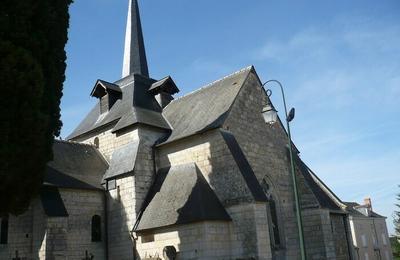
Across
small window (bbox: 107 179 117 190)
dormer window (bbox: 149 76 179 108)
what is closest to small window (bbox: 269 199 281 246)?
small window (bbox: 107 179 117 190)

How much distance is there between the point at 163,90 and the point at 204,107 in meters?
4.32

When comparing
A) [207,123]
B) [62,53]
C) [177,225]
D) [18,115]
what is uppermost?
[62,53]

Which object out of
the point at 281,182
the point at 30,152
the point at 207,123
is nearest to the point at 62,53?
the point at 30,152

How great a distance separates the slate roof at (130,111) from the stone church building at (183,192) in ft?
0.31

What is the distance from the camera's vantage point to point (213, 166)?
15.8 m

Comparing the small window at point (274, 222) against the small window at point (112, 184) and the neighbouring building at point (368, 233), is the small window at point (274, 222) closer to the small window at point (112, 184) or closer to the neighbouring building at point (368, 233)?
the small window at point (112, 184)

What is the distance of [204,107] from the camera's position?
18141 millimetres

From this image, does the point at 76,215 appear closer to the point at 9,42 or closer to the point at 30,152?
the point at 30,152

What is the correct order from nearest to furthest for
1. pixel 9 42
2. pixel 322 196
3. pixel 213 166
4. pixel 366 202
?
pixel 9 42, pixel 213 166, pixel 322 196, pixel 366 202

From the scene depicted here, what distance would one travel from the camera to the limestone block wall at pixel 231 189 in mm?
14062

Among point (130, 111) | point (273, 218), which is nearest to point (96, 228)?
point (130, 111)

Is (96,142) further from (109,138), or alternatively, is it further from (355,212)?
(355,212)

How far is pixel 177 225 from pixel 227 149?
3305 millimetres

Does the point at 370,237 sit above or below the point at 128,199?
below
